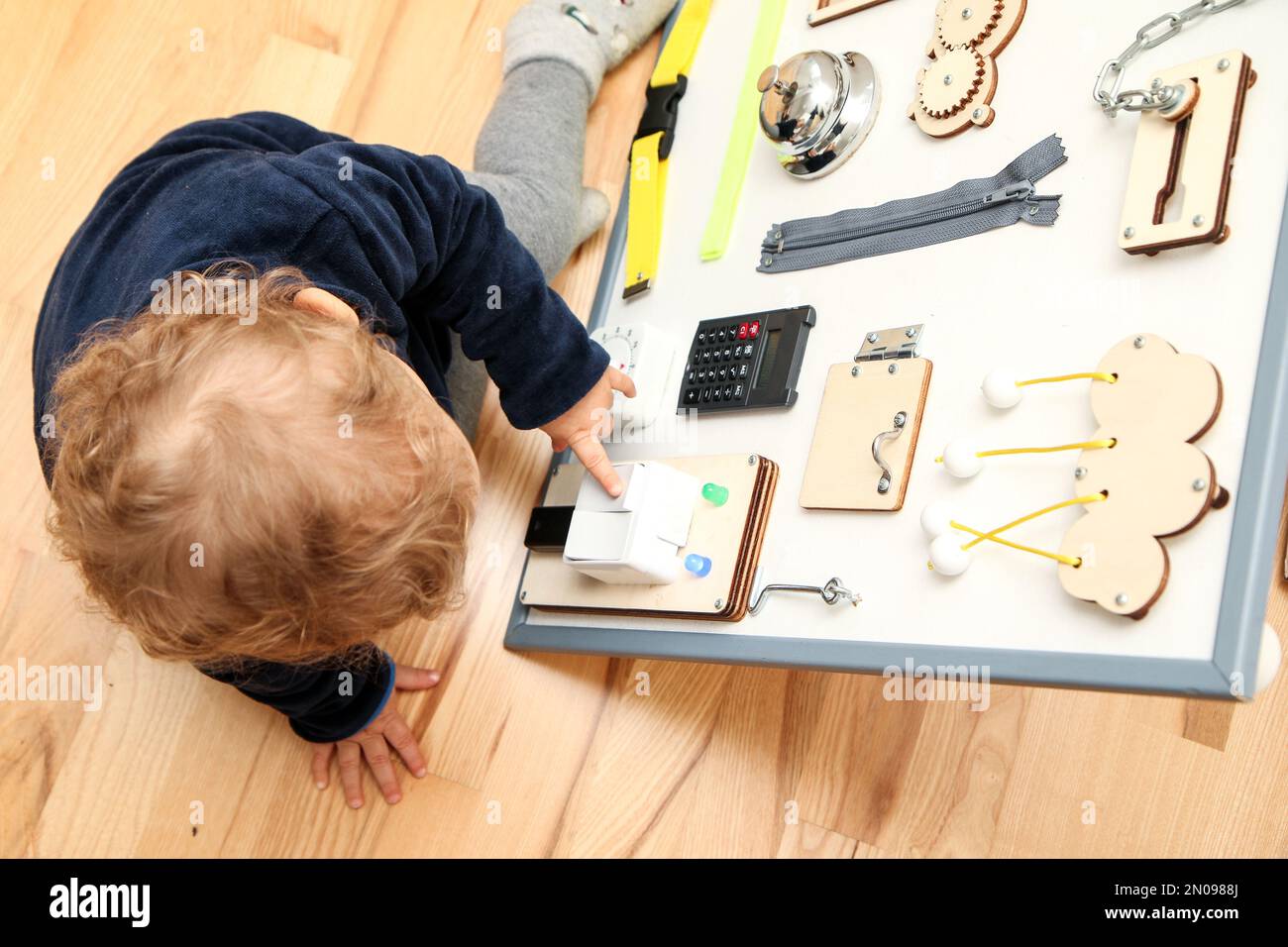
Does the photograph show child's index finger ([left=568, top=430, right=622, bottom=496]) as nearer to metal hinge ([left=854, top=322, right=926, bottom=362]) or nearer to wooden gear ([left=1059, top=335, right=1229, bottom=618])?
metal hinge ([left=854, top=322, right=926, bottom=362])

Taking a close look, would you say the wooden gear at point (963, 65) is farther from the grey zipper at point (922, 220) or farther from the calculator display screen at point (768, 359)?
the calculator display screen at point (768, 359)

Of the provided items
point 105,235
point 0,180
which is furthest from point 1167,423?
point 0,180

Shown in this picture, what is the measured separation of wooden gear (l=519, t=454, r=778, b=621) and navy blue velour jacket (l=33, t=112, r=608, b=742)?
14 centimetres

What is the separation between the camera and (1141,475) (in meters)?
0.53

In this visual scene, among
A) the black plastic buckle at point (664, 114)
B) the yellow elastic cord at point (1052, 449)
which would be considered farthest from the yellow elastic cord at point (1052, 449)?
the black plastic buckle at point (664, 114)

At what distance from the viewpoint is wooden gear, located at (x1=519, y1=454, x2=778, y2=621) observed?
2.30 feet

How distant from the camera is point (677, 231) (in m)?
0.91

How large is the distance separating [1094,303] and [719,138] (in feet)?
1.37

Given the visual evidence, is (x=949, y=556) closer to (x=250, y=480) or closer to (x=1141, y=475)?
(x=1141, y=475)

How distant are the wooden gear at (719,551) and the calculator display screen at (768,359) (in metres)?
0.06

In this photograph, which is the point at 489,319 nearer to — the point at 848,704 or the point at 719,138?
the point at 719,138

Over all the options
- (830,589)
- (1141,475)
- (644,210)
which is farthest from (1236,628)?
(644,210)

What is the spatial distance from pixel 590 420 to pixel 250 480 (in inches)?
14.0

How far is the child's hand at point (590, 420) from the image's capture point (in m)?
0.81
